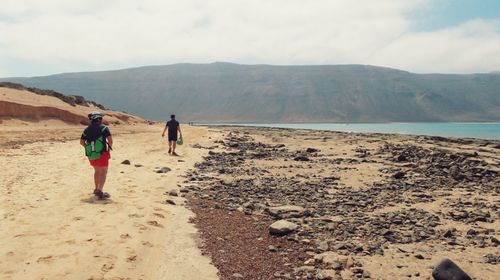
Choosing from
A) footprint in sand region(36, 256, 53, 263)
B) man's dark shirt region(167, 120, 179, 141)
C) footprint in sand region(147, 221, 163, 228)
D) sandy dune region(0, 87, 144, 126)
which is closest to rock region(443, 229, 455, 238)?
footprint in sand region(147, 221, 163, 228)

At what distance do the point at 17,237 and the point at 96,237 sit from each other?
49.6 inches

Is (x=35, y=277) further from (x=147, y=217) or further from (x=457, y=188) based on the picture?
(x=457, y=188)

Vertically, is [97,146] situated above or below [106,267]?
above

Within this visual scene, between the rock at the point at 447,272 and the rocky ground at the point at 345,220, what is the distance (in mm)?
327

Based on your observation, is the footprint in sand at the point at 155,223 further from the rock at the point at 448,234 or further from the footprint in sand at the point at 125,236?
the rock at the point at 448,234

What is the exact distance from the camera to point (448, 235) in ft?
30.8

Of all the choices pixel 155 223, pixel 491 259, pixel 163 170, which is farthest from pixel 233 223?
pixel 163 170

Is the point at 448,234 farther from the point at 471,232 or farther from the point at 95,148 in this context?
the point at 95,148

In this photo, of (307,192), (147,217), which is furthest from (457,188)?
(147,217)

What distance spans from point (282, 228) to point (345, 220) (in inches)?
78.6

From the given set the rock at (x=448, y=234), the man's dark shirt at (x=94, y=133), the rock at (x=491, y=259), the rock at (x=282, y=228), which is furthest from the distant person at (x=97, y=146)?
the rock at (x=491, y=259)

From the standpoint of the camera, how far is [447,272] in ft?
22.8

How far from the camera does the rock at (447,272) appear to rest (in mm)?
6891

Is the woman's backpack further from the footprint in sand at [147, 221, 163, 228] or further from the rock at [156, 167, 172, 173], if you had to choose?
the rock at [156, 167, 172, 173]
